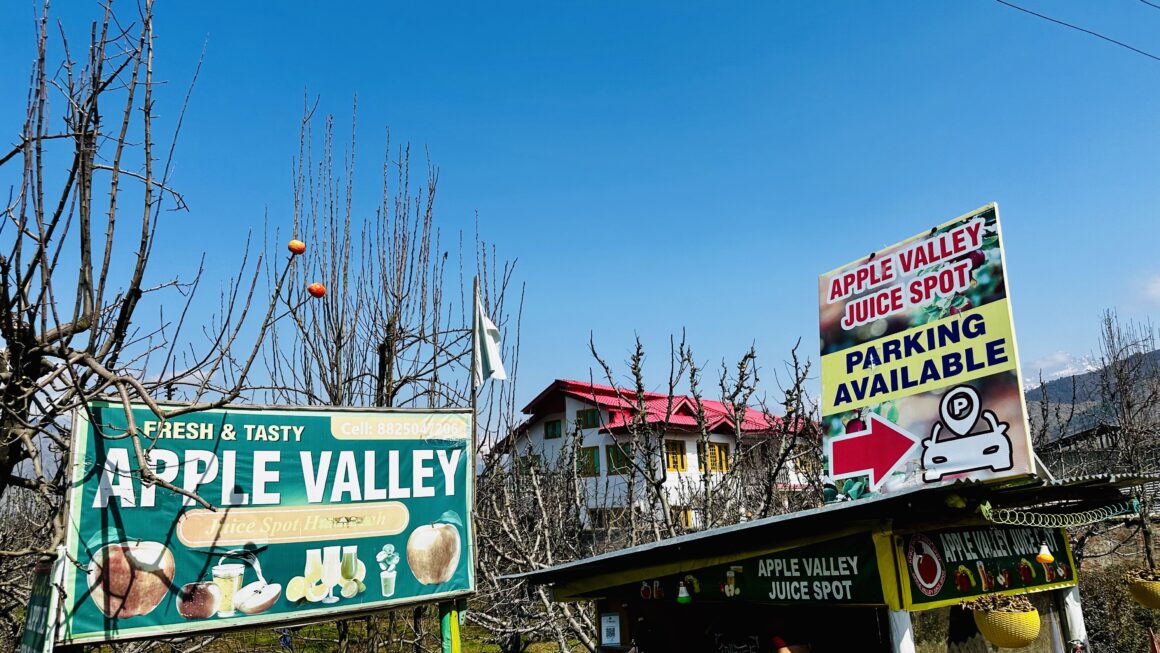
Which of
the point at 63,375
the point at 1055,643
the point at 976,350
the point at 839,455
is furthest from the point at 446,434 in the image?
the point at 1055,643

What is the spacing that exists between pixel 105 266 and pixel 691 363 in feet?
30.9

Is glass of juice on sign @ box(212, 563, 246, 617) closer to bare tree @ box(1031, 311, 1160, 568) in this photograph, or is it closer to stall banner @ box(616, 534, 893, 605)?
stall banner @ box(616, 534, 893, 605)

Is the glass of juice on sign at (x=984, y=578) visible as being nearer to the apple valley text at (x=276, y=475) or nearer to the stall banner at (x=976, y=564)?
the stall banner at (x=976, y=564)

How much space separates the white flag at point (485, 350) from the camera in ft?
28.5

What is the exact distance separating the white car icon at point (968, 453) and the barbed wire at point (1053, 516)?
19.5 inches

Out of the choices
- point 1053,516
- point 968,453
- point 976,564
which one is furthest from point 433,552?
point 1053,516

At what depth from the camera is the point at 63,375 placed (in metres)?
6.01

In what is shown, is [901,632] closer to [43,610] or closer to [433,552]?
[433,552]

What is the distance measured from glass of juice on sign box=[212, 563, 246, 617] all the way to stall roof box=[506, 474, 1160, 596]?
302 cm

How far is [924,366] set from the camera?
746 cm

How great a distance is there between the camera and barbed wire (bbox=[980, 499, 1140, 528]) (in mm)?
5595

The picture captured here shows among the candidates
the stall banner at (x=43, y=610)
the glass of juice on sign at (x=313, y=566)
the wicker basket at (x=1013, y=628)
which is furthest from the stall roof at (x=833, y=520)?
the stall banner at (x=43, y=610)

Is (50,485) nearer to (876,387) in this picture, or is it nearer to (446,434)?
(446,434)

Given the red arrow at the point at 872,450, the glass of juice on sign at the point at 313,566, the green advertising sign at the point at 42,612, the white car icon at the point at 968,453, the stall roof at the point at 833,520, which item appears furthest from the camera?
the red arrow at the point at 872,450
